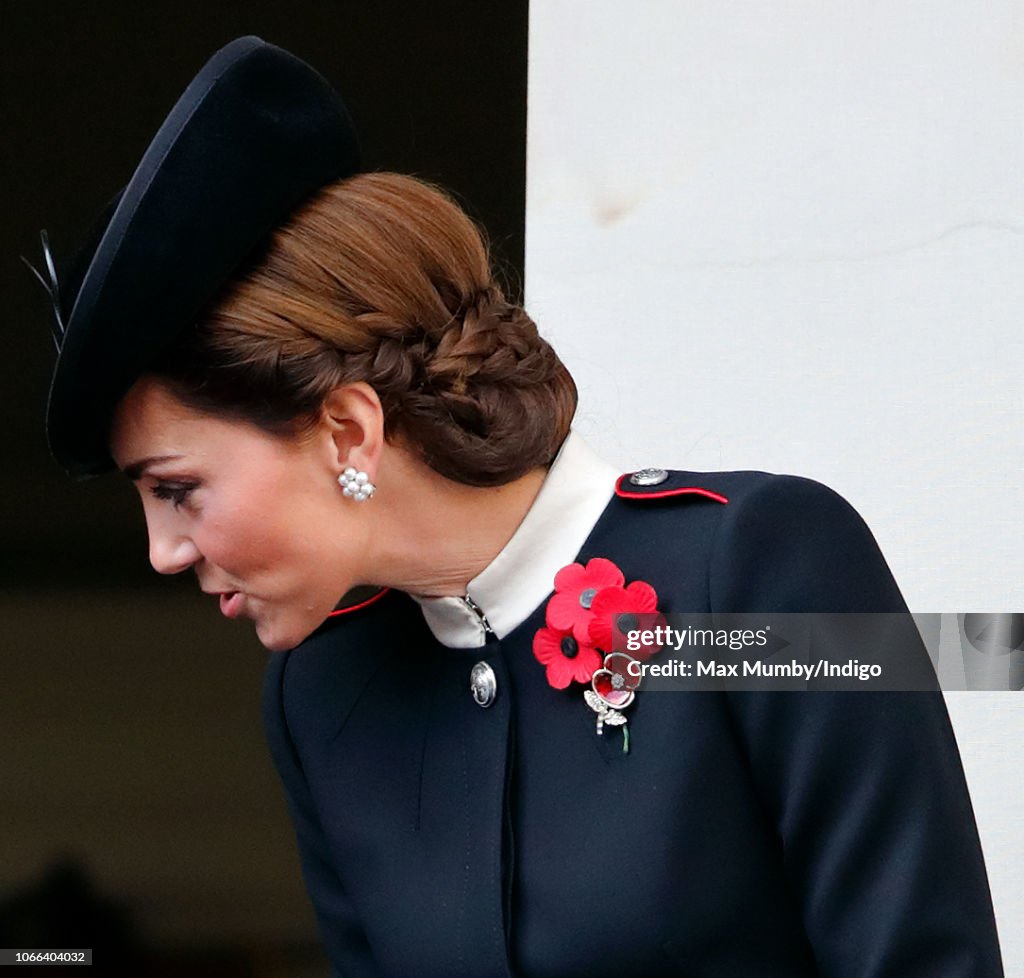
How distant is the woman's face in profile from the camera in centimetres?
121

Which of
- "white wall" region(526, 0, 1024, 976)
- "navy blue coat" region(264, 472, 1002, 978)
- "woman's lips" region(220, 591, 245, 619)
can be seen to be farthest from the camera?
"white wall" region(526, 0, 1024, 976)

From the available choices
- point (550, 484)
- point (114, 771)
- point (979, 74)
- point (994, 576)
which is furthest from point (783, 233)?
point (114, 771)

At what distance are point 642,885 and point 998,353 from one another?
3.36 feet

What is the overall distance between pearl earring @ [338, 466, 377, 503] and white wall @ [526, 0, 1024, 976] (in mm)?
872

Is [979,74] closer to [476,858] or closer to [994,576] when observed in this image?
[994,576]

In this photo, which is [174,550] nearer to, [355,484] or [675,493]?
[355,484]

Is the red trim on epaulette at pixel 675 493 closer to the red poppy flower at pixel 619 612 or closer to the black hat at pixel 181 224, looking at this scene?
the red poppy flower at pixel 619 612

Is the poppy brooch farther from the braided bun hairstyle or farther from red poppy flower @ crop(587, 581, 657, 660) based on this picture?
the braided bun hairstyle

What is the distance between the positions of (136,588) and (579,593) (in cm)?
98

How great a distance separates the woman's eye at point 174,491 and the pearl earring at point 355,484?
11cm

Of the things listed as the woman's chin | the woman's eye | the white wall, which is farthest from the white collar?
the white wall

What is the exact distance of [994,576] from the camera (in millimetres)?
1976

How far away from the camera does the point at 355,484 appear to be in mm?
1231

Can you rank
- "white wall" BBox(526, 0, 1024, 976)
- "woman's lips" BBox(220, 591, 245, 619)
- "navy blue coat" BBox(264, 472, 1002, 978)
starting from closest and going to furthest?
1. "navy blue coat" BBox(264, 472, 1002, 978)
2. "woman's lips" BBox(220, 591, 245, 619)
3. "white wall" BBox(526, 0, 1024, 976)
